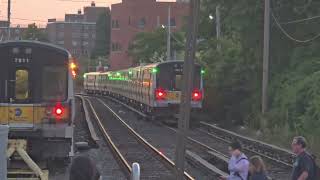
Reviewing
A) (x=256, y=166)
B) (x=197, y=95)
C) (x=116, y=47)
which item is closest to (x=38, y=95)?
(x=256, y=166)

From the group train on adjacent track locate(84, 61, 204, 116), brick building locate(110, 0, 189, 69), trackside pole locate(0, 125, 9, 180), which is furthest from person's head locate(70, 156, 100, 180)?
brick building locate(110, 0, 189, 69)

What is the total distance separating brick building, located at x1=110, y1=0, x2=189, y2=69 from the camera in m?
117

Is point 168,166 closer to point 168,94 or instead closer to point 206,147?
point 206,147

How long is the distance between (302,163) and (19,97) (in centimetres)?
953

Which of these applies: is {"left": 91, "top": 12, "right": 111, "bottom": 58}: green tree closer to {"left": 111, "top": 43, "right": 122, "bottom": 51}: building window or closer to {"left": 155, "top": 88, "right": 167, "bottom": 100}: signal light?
{"left": 111, "top": 43, "right": 122, "bottom": 51}: building window

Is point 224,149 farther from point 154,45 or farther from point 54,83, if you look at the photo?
point 154,45

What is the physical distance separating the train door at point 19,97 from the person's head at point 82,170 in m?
9.23

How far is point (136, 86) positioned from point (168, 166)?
25.4 m

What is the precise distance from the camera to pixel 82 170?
7895mm

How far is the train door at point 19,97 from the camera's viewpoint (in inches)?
668

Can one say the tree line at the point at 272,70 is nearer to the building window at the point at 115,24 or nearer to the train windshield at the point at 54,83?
the train windshield at the point at 54,83

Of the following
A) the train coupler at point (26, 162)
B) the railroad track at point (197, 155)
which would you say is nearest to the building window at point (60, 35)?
the railroad track at point (197, 155)

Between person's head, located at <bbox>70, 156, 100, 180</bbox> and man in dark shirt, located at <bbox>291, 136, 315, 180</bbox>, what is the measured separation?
9.41ft

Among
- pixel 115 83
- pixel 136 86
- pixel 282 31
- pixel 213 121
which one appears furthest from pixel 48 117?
pixel 115 83
